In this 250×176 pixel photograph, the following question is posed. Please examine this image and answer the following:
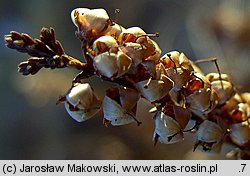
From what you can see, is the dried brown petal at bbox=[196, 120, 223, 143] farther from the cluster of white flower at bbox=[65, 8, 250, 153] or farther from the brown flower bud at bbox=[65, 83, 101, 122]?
the brown flower bud at bbox=[65, 83, 101, 122]

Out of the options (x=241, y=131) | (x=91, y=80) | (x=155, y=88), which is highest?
(x=155, y=88)

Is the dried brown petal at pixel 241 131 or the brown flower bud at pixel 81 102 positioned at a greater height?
the brown flower bud at pixel 81 102

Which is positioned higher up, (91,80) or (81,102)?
(81,102)

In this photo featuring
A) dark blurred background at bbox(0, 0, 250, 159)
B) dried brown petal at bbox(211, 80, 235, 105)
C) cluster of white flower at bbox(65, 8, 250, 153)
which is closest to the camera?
cluster of white flower at bbox(65, 8, 250, 153)

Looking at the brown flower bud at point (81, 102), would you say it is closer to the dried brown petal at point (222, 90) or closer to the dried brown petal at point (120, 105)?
the dried brown petal at point (120, 105)

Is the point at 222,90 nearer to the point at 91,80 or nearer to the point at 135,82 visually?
the point at 135,82

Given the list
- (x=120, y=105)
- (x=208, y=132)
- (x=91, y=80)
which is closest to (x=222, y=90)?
(x=208, y=132)

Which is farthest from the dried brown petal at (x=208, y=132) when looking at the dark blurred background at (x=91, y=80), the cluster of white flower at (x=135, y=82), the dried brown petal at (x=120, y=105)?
the dark blurred background at (x=91, y=80)

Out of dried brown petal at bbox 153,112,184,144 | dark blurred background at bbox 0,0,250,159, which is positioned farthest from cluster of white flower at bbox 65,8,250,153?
dark blurred background at bbox 0,0,250,159

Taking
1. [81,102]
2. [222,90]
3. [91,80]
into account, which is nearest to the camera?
[81,102]
